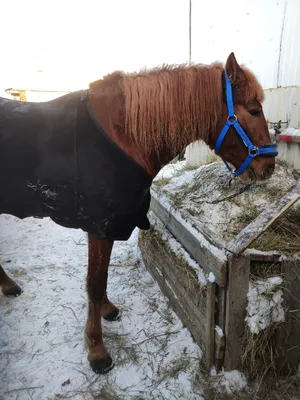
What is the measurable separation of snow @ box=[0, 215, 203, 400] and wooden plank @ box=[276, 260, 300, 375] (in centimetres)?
53

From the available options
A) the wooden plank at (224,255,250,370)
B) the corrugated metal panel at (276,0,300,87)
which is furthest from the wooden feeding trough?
the corrugated metal panel at (276,0,300,87)

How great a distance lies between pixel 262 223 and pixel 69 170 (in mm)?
1063

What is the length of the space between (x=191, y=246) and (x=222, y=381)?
2.66ft

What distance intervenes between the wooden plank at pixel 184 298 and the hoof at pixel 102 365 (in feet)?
1.98

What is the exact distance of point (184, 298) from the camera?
197cm

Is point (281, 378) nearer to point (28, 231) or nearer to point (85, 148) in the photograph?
point (85, 148)

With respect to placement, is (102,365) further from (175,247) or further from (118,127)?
(118,127)

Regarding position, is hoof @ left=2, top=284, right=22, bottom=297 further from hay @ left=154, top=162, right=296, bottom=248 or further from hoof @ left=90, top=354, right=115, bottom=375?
hay @ left=154, top=162, right=296, bottom=248

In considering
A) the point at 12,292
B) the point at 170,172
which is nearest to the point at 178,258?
the point at 12,292

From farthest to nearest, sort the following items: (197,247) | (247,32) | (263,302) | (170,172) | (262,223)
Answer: (170,172) → (247,32) → (197,247) → (263,302) → (262,223)

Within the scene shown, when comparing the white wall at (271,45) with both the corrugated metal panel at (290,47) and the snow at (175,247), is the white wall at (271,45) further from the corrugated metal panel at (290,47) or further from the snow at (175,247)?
the snow at (175,247)

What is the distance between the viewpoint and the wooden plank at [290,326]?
1.46m

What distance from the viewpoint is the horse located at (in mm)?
1521

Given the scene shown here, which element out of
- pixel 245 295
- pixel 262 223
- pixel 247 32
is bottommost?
pixel 245 295
